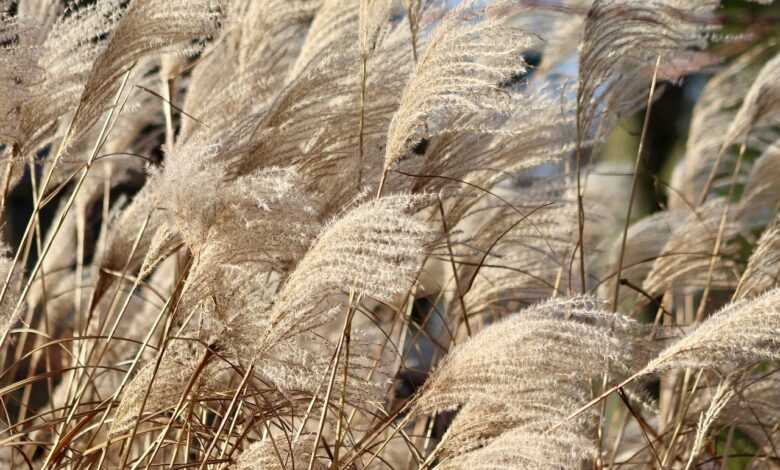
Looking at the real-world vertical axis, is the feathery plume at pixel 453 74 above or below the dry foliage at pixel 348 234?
above

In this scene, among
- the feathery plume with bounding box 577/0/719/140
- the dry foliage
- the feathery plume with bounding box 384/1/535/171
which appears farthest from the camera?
the feathery plume with bounding box 577/0/719/140

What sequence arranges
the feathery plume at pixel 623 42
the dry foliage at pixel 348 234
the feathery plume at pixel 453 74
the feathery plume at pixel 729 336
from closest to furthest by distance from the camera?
the feathery plume at pixel 729 336
the dry foliage at pixel 348 234
the feathery plume at pixel 453 74
the feathery plume at pixel 623 42

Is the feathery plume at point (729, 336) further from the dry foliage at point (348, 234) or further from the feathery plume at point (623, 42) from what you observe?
the feathery plume at point (623, 42)

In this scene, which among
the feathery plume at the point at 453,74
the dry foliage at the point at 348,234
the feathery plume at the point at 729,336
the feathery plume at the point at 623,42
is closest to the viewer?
the feathery plume at the point at 729,336

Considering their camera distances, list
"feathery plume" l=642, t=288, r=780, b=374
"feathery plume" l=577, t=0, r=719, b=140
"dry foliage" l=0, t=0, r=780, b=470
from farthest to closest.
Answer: "feathery plume" l=577, t=0, r=719, b=140, "dry foliage" l=0, t=0, r=780, b=470, "feathery plume" l=642, t=288, r=780, b=374

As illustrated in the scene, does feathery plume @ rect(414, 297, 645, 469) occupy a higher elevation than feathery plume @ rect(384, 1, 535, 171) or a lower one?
lower

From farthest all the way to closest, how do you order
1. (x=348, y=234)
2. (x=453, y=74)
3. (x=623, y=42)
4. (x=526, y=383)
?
(x=623, y=42) → (x=453, y=74) → (x=526, y=383) → (x=348, y=234)

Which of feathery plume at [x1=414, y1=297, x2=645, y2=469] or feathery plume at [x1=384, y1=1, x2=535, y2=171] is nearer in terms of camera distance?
feathery plume at [x1=414, y1=297, x2=645, y2=469]

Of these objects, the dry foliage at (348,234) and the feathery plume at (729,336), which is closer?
the feathery plume at (729,336)

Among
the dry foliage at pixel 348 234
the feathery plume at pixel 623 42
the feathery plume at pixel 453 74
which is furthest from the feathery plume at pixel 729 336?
the feathery plume at pixel 623 42

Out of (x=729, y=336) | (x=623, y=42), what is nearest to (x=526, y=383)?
(x=729, y=336)

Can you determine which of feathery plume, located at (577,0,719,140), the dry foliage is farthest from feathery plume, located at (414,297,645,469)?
feathery plume, located at (577,0,719,140)

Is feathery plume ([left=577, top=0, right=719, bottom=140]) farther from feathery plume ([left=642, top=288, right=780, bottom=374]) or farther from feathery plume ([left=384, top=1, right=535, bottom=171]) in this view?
feathery plume ([left=642, top=288, right=780, bottom=374])

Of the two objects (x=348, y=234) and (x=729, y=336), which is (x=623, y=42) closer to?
(x=729, y=336)
